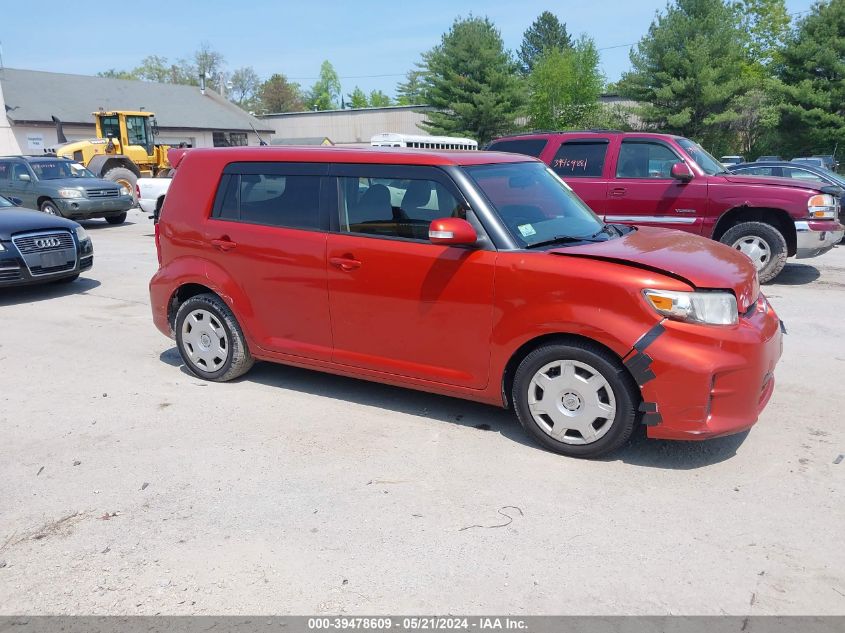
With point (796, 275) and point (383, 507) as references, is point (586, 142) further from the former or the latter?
point (383, 507)

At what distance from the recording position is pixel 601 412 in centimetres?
402

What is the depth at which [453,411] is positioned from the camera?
5035mm

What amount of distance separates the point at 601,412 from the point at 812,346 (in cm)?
356

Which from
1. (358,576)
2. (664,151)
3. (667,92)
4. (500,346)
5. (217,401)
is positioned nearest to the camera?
(358,576)

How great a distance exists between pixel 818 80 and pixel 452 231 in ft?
124

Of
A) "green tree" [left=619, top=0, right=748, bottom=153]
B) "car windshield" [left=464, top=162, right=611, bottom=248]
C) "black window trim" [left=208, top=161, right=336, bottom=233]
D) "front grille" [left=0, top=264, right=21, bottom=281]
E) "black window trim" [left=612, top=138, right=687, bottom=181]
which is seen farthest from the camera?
"green tree" [left=619, top=0, right=748, bottom=153]

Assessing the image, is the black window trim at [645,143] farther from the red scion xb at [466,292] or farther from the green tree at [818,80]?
the green tree at [818,80]

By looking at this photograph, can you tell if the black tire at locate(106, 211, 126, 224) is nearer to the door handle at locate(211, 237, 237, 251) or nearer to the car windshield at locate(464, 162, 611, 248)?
the door handle at locate(211, 237, 237, 251)

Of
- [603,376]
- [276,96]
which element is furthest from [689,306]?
[276,96]

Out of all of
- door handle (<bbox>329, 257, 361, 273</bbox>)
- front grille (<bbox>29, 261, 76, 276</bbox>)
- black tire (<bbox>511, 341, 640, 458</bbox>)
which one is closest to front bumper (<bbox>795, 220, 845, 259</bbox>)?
black tire (<bbox>511, 341, 640, 458</bbox>)

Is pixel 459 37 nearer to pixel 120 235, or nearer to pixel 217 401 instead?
pixel 120 235

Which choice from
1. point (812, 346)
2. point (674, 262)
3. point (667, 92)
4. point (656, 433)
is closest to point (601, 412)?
point (656, 433)

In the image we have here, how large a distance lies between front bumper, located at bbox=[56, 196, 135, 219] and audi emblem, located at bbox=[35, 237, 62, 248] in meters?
8.28

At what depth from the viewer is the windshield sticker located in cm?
442
